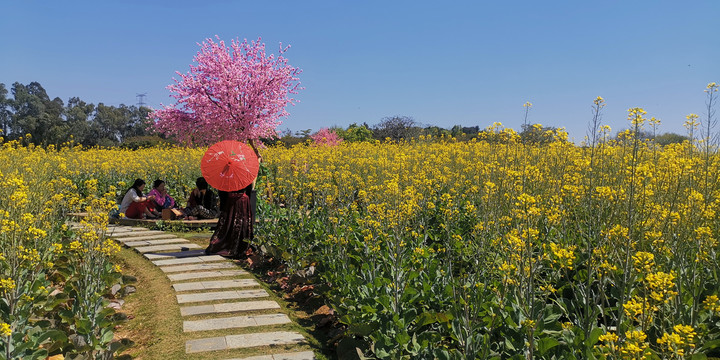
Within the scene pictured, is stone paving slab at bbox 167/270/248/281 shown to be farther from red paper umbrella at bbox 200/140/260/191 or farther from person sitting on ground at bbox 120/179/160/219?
person sitting on ground at bbox 120/179/160/219

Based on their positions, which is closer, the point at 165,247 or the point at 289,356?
the point at 289,356

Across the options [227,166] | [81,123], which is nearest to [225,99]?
[227,166]

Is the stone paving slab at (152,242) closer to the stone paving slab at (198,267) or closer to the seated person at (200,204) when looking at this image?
the seated person at (200,204)

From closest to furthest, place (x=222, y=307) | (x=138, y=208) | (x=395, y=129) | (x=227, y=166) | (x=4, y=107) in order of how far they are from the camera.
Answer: (x=222, y=307) → (x=227, y=166) → (x=138, y=208) → (x=395, y=129) → (x=4, y=107)

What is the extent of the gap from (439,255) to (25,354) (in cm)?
355

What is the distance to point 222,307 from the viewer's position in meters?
4.77

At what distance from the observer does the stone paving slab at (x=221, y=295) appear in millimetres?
5004

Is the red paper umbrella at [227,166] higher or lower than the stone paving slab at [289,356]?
higher

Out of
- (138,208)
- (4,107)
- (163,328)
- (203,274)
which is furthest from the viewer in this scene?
(4,107)

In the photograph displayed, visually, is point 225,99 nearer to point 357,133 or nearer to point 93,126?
point 357,133

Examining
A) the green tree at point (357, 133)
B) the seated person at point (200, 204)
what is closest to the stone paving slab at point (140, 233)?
the seated person at point (200, 204)

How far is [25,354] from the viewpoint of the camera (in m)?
3.10

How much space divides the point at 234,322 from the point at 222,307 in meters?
0.40

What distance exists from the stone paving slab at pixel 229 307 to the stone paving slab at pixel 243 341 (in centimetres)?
62
